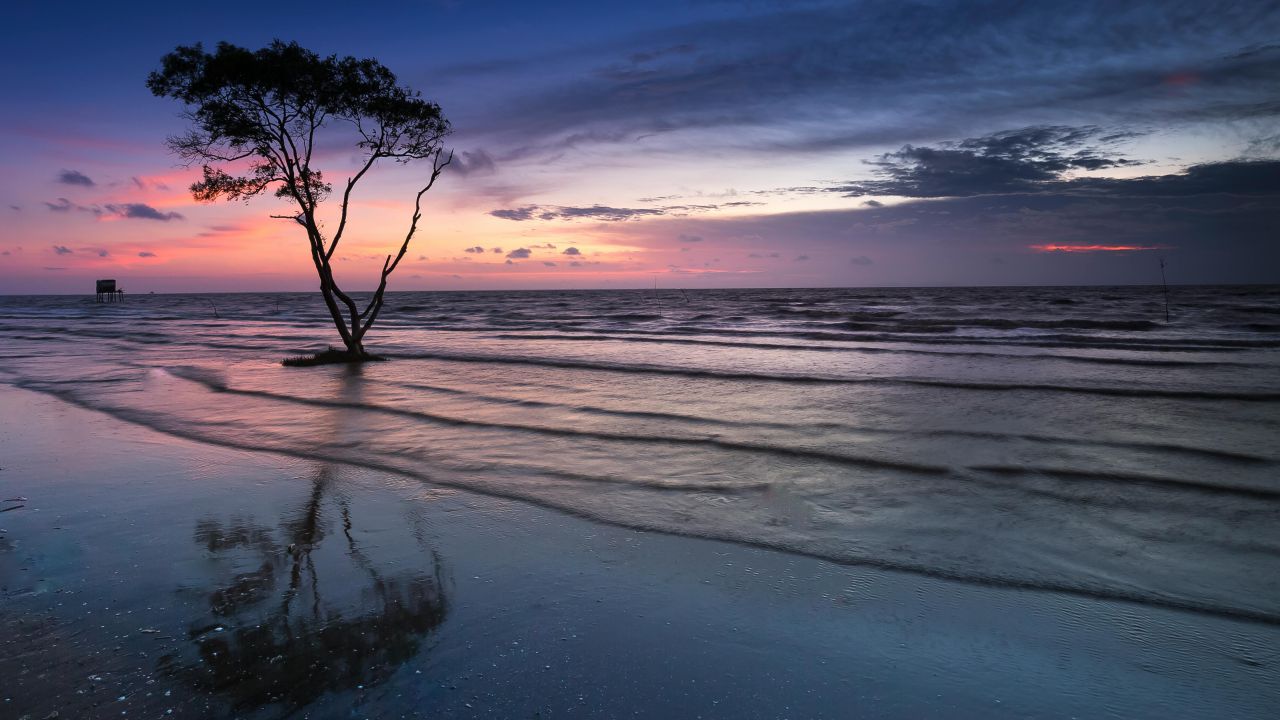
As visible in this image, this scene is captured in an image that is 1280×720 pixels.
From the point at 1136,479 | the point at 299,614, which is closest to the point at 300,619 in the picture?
the point at 299,614

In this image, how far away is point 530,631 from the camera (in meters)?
4.28

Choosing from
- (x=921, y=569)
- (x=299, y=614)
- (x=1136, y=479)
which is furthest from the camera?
(x=1136, y=479)

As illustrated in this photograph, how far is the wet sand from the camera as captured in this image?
3.56 metres

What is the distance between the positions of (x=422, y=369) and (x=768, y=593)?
58.2ft

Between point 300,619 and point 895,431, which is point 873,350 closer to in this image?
point 895,431

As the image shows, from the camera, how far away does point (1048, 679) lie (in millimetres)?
3854

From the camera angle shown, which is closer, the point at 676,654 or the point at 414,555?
the point at 676,654

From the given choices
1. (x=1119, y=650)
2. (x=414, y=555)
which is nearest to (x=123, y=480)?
(x=414, y=555)

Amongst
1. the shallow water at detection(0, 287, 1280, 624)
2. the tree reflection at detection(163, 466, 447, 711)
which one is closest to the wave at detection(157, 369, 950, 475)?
the shallow water at detection(0, 287, 1280, 624)

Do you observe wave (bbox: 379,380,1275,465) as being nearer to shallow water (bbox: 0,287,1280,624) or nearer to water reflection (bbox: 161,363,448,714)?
shallow water (bbox: 0,287,1280,624)

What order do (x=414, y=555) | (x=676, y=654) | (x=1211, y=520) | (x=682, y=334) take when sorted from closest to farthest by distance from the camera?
(x=676, y=654) → (x=414, y=555) → (x=1211, y=520) → (x=682, y=334)

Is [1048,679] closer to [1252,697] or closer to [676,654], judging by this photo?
[1252,697]

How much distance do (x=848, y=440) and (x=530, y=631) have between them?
7.59 metres

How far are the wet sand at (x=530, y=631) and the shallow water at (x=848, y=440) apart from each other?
789mm
